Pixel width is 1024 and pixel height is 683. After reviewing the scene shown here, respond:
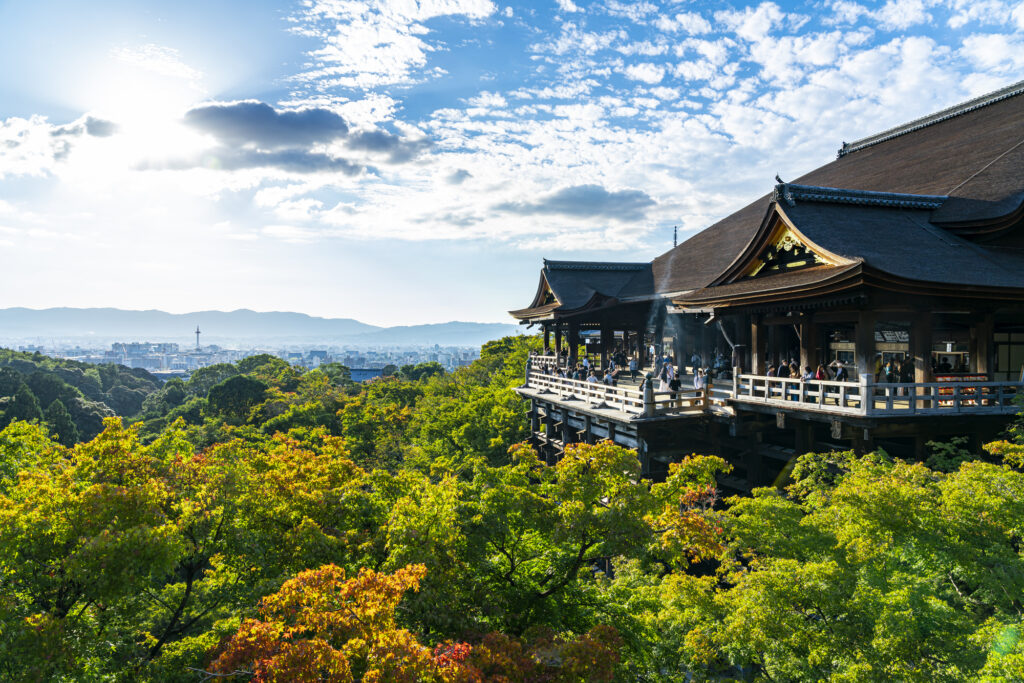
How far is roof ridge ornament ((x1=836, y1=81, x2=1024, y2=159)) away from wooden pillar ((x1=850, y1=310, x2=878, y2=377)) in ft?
54.4

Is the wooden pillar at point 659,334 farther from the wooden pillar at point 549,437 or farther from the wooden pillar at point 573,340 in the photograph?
the wooden pillar at point 549,437

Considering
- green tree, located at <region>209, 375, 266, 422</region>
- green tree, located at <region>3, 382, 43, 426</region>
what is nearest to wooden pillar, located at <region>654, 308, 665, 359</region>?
green tree, located at <region>209, 375, 266, 422</region>

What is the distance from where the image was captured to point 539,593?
31.7 feet

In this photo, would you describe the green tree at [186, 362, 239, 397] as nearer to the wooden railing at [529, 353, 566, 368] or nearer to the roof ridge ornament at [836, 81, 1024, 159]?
the wooden railing at [529, 353, 566, 368]

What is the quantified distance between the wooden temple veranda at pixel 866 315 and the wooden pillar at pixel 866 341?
3 centimetres

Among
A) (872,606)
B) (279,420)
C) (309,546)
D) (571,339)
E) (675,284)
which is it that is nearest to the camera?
(872,606)

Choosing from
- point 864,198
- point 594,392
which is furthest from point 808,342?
point 594,392

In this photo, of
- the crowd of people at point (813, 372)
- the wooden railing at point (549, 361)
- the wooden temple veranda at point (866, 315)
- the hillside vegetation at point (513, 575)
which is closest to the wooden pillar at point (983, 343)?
the wooden temple veranda at point (866, 315)

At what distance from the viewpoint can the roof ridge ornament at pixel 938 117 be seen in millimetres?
22688

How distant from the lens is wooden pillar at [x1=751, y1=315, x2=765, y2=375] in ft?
60.7

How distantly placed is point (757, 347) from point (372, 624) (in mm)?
15582

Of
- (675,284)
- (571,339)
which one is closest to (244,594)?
(675,284)

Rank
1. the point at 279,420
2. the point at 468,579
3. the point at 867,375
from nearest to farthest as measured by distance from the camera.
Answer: the point at 468,579, the point at 867,375, the point at 279,420

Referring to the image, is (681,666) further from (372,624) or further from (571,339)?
(571,339)
